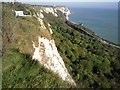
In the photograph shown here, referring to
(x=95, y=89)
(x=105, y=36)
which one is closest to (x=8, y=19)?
(x=95, y=89)

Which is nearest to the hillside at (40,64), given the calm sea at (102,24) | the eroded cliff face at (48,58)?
the eroded cliff face at (48,58)

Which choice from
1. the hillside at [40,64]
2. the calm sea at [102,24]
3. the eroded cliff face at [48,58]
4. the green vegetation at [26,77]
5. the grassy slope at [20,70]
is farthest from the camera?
the calm sea at [102,24]

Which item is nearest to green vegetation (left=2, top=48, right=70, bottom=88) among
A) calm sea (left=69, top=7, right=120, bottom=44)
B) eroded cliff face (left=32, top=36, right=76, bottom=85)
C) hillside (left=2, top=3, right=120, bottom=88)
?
hillside (left=2, top=3, right=120, bottom=88)

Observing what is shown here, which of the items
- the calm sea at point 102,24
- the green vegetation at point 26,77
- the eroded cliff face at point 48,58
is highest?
the green vegetation at point 26,77

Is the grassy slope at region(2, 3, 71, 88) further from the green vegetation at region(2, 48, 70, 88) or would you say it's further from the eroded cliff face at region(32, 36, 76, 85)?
the eroded cliff face at region(32, 36, 76, 85)

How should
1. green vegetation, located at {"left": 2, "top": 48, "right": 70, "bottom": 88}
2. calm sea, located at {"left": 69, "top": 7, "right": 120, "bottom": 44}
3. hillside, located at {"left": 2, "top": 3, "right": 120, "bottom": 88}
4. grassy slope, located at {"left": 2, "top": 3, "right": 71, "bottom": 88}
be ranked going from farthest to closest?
1. calm sea, located at {"left": 69, "top": 7, "right": 120, "bottom": 44}
2. hillside, located at {"left": 2, "top": 3, "right": 120, "bottom": 88}
3. grassy slope, located at {"left": 2, "top": 3, "right": 71, "bottom": 88}
4. green vegetation, located at {"left": 2, "top": 48, "right": 70, "bottom": 88}

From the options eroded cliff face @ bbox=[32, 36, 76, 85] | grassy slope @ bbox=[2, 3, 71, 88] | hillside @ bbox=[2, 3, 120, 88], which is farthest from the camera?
eroded cliff face @ bbox=[32, 36, 76, 85]

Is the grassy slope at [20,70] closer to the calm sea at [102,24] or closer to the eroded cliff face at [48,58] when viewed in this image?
the eroded cliff face at [48,58]

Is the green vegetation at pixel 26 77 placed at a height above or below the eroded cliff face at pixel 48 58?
above

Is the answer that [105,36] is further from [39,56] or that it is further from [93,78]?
[39,56]

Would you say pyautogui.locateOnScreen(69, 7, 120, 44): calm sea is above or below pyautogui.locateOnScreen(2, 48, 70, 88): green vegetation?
below

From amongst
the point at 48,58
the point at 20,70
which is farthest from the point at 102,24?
the point at 20,70
